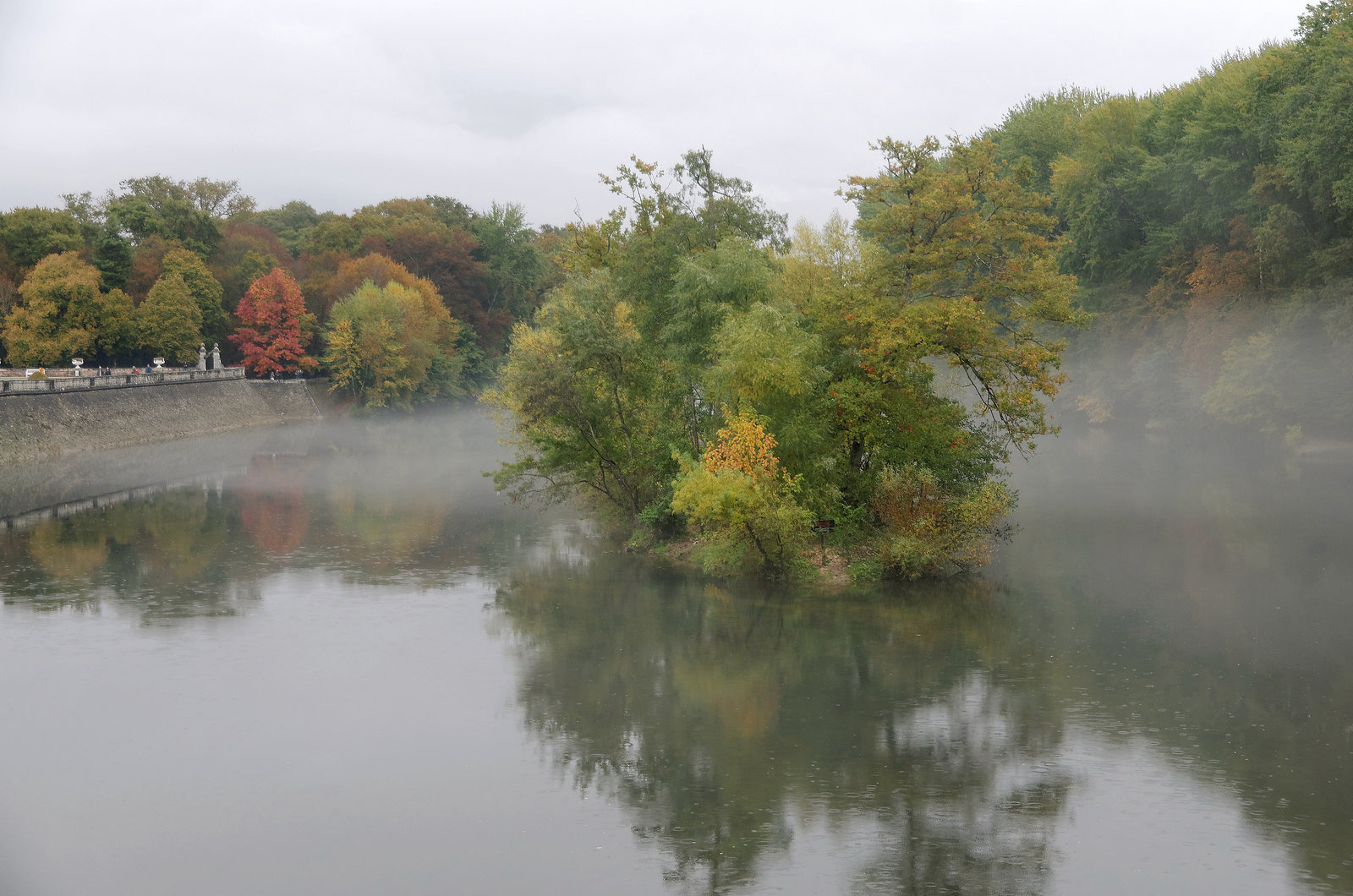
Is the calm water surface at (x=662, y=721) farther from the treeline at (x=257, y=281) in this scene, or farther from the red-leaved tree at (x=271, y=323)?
the red-leaved tree at (x=271, y=323)

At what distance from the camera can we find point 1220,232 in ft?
216

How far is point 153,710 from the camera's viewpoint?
2202 cm

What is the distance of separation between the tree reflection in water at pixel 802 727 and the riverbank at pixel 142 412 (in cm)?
4317

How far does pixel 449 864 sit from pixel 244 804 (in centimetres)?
414

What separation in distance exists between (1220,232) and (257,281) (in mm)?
72686

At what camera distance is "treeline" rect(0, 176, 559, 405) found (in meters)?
82.9

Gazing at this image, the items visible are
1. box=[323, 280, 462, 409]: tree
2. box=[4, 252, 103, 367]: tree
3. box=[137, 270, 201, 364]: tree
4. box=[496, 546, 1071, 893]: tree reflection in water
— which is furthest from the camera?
box=[323, 280, 462, 409]: tree

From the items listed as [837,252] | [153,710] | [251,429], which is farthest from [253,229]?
A: [153,710]

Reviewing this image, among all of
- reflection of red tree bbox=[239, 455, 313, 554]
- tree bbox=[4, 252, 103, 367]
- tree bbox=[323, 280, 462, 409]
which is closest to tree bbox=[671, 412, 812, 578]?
reflection of red tree bbox=[239, 455, 313, 554]

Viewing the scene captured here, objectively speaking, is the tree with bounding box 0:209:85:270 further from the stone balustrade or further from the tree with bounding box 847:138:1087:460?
the tree with bounding box 847:138:1087:460

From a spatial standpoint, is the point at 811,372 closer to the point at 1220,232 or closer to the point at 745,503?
the point at 745,503

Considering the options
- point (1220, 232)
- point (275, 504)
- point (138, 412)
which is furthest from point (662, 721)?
point (138, 412)

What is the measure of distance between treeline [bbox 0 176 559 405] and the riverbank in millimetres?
4090

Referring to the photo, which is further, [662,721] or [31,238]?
[31,238]
